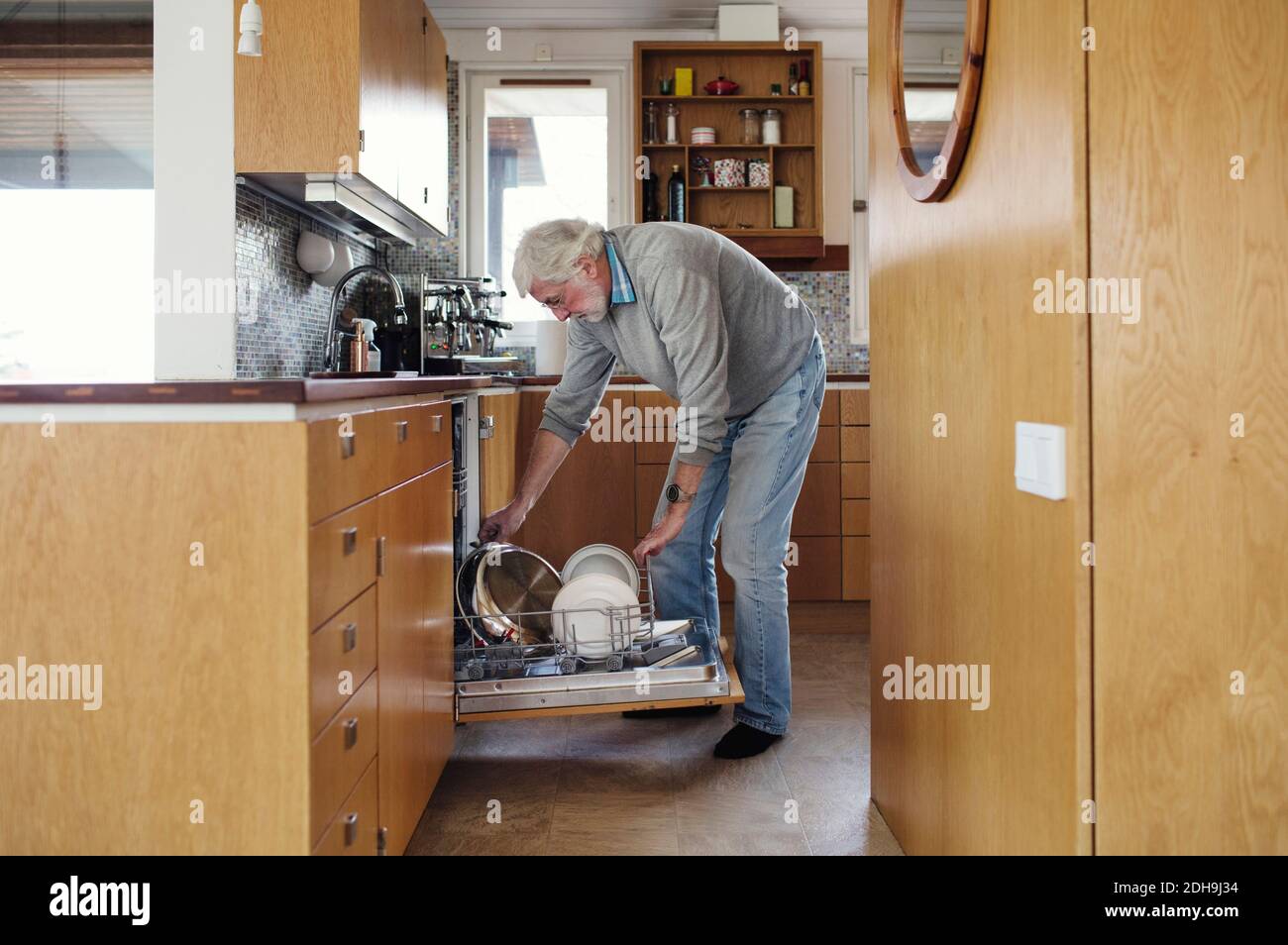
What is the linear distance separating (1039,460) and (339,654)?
940 millimetres

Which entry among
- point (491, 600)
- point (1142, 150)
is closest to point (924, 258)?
point (1142, 150)

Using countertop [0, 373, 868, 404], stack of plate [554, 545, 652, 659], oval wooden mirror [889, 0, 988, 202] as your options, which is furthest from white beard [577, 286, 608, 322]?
countertop [0, 373, 868, 404]

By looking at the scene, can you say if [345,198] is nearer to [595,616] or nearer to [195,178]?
[195,178]

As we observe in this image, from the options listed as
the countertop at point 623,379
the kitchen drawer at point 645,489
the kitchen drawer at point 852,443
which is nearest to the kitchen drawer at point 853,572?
the kitchen drawer at point 852,443

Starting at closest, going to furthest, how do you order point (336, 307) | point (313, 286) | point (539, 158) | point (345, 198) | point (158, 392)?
point (158, 392)
point (345, 198)
point (336, 307)
point (313, 286)
point (539, 158)

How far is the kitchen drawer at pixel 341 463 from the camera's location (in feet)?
3.99

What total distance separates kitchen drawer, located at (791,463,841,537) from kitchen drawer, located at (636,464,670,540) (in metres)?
0.53

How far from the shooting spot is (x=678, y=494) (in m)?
2.17

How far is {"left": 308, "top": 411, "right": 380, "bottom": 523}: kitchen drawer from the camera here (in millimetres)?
1216

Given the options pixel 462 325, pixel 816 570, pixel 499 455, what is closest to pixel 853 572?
pixel 816 570

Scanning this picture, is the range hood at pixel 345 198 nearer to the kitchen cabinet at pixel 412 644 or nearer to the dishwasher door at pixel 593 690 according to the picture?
the kitchen cabinet at pixel 412 644
